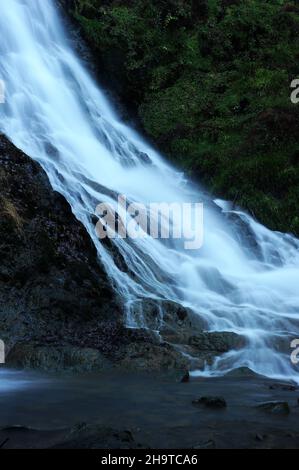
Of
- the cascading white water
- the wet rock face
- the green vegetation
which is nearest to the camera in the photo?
the wet rock face

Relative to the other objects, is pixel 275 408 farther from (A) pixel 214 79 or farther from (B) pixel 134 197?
(A) pixel 214 79

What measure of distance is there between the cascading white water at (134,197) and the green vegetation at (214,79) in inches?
40.1

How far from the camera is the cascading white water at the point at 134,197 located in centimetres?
893

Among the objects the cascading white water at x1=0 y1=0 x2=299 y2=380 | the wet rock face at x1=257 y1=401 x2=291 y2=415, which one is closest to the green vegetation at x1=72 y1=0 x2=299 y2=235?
the cascading white water at x1=0 y1=0 x2=299 y2=380

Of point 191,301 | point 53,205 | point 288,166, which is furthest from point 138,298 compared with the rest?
point 288,166

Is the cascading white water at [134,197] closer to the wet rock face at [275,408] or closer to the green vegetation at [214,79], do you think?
the green vegetation at [214,79]

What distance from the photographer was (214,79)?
64.6 feet

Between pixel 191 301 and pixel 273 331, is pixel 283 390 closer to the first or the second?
pixel 273 331

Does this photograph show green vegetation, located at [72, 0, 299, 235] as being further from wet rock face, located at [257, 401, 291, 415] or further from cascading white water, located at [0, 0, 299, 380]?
wet rock face, located at [257, 401, 291, 415]

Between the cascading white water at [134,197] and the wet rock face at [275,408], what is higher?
the cascading white water at [134,197]

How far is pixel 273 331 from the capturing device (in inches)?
335

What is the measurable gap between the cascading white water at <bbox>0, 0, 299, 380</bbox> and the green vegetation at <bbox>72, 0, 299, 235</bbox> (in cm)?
102

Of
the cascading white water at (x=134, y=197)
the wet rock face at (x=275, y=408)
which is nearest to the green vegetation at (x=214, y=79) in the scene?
the cascading white water at (x=134, y=197)

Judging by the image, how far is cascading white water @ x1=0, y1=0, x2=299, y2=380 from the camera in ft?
29.3
